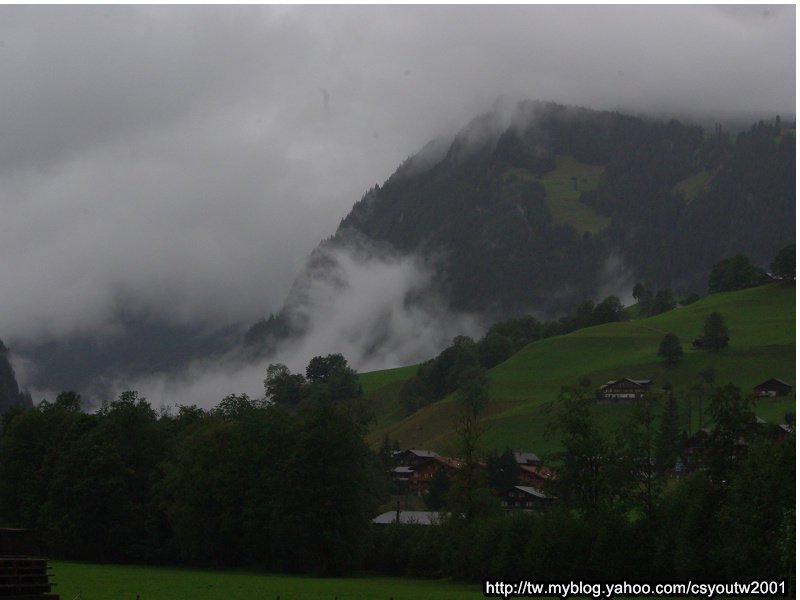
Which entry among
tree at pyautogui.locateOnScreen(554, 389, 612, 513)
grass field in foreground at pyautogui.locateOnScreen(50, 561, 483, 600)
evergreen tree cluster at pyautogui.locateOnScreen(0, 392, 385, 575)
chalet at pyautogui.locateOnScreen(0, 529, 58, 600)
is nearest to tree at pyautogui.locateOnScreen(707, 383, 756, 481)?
tree at pyautogui.locateOnScreen(554, 389, 612, 513)

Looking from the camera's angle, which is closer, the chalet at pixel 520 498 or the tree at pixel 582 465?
the tree at pixel 582 465

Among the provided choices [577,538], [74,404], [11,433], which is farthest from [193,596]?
[74,404]

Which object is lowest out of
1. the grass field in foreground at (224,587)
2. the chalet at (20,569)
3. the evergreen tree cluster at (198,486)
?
the grass field in foreground at (224,587)

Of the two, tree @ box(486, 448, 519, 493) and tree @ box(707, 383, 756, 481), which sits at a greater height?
tree @ box(486, 448, 519, 493)

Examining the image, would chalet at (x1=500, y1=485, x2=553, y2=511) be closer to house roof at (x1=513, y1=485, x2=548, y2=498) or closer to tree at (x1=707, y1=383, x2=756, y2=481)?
house roof at (x1=513, y1=485, x2=548, y2=498)

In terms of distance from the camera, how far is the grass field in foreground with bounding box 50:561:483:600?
6456 centimetres

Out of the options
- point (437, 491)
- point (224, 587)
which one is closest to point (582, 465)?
point (224, 587)

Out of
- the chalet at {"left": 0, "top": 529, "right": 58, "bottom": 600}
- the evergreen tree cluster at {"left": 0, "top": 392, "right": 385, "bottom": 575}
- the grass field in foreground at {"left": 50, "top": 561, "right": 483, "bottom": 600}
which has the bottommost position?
the grass field in foreground at {"left": 50, "top": 561, "right": 483, "bottom": 600}

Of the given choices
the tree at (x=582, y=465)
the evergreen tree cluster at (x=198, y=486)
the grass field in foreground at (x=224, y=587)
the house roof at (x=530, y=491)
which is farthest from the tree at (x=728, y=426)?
the house roof at (x=530, y=491)

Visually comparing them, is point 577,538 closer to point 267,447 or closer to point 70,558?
point 267,447

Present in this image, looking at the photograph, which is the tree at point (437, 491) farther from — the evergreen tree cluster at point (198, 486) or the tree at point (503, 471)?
the evergreen tree cluster at point (198, 486)

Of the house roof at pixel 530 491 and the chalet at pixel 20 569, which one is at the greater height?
the house roof at pixel 530 491

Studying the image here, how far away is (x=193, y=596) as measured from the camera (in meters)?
64.6

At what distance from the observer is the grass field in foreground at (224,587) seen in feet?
212
